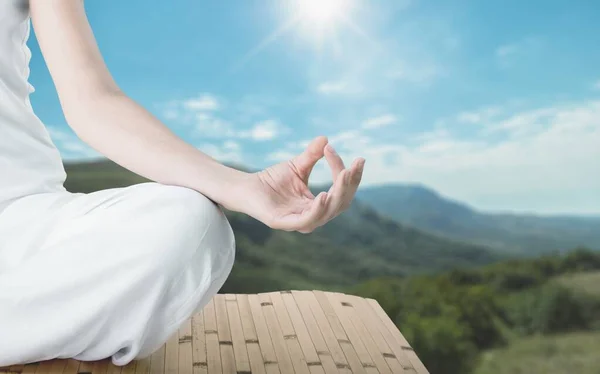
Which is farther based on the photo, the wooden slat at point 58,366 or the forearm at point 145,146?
the wooden slat at point 58,366

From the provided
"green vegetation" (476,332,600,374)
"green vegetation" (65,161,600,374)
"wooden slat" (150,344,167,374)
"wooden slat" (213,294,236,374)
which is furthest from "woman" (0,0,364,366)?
"green vegetation" (476,332,600,374)

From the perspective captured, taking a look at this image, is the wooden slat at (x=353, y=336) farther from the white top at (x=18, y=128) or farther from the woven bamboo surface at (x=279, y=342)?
the white top at (x=18, y=128)

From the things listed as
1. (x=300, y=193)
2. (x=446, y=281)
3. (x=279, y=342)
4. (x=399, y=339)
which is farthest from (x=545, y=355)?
(x=300, y=193)

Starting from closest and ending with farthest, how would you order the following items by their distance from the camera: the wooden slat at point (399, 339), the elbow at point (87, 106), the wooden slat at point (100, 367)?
the elbow at point (87, 106) → the wooden slat at point (100, 367) → the wooden slat at point (399, 339)

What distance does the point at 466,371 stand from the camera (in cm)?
306

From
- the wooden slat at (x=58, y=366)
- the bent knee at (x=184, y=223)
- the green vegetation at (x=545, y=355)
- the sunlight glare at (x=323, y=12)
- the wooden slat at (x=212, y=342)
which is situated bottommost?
the green vegetation at (x=545, y=355)

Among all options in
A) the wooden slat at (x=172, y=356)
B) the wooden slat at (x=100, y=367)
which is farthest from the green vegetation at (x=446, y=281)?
the wooden slat at (x=100, y=367)

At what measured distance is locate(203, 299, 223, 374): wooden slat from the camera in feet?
5.33

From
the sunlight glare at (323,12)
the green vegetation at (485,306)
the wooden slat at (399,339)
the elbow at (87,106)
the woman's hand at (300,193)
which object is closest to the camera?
the woman's hand at (300,193)

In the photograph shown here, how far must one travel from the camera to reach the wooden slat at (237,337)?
1.65 m

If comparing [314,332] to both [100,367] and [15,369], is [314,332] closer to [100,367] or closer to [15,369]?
[100,367]

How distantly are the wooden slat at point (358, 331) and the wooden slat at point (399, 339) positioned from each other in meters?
0.06

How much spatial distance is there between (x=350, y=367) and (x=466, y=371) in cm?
153

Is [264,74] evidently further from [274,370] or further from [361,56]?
[274,370]
